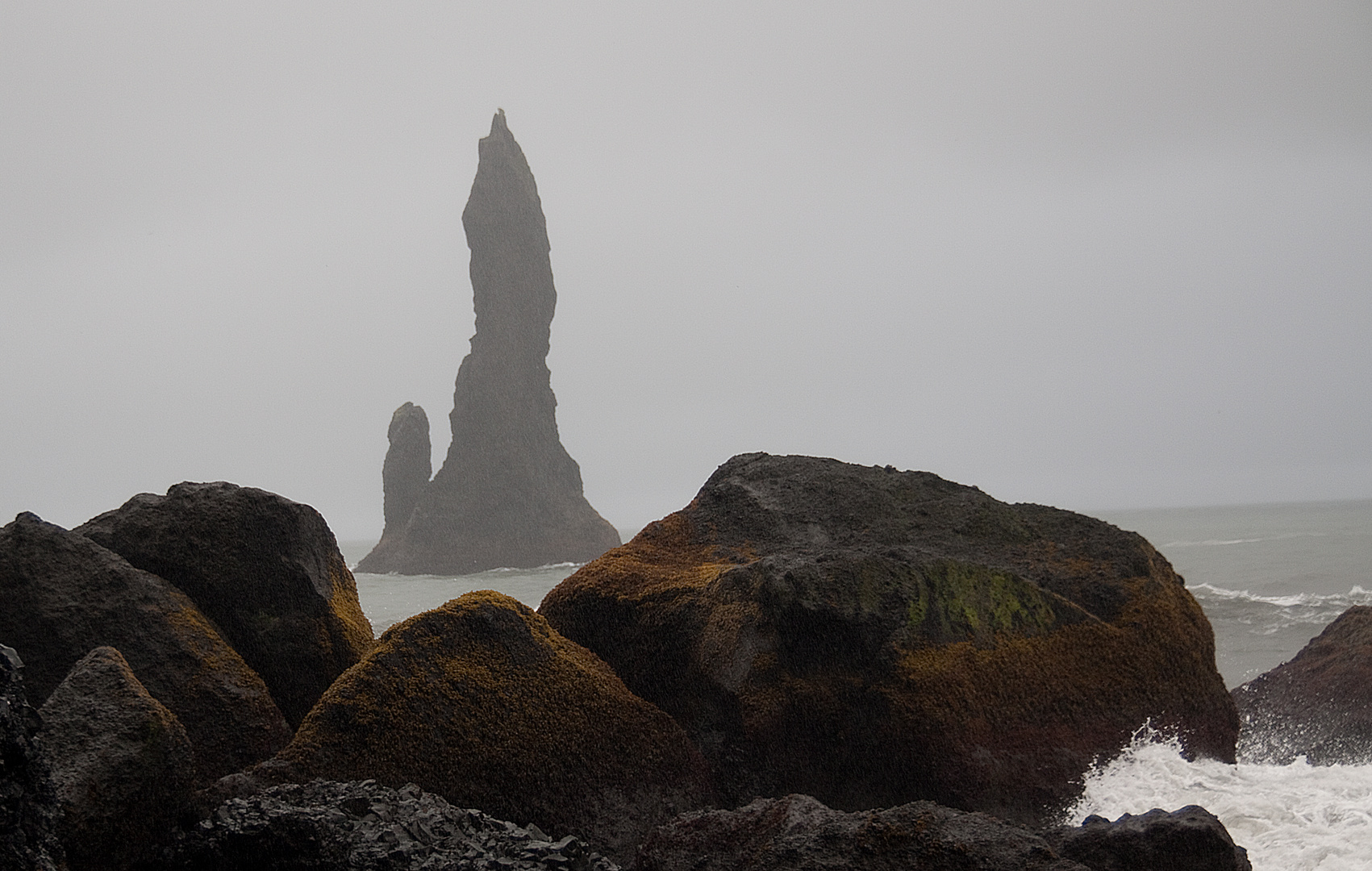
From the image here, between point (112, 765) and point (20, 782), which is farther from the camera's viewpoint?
point (112, 765)

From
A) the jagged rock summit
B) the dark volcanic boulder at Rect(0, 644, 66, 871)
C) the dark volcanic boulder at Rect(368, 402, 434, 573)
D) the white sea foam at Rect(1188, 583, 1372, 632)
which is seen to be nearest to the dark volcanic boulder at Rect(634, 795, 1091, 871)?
the dark volcanic boulder at Rect(0, 644, 66, 871)

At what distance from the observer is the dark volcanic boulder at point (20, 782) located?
9.98ft

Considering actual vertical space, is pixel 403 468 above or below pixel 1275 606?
above

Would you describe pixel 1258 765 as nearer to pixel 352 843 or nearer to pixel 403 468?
pixel 352 843

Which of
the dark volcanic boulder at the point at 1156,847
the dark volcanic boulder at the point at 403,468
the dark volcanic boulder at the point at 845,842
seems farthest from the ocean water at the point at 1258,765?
the dark volcanic boulder at the point at 403,468

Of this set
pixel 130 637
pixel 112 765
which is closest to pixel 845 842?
pixel 112 765

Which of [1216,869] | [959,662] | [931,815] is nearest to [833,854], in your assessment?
[931,815]

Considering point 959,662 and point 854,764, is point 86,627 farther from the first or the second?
point 959,662

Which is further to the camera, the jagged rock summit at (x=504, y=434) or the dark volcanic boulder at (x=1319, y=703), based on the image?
the jagged rock summit at (x=504, y=434)

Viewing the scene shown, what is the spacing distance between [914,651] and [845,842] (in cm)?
210

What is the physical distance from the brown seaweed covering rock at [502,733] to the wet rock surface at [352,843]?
2.03 feet

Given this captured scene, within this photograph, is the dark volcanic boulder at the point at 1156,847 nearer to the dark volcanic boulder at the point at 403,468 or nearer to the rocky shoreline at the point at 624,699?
the rocky shoreline at the point at 624,699

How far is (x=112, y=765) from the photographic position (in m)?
4.38

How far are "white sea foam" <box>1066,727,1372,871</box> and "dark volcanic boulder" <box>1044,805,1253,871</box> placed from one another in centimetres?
154
